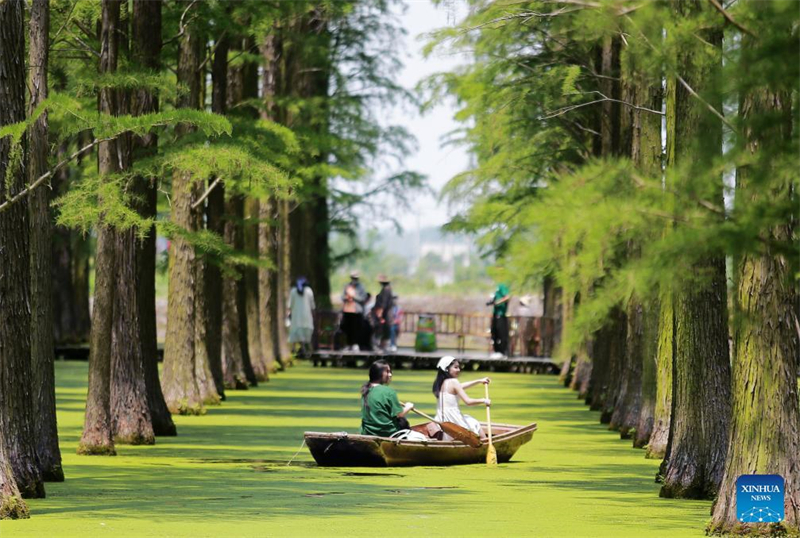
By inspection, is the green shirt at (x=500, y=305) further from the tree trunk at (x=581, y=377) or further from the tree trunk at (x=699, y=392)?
the tree trunk at (x=699, y=392)

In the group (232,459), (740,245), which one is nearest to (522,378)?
(232,459)

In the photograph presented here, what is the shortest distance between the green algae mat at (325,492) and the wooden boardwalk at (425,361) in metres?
19.7

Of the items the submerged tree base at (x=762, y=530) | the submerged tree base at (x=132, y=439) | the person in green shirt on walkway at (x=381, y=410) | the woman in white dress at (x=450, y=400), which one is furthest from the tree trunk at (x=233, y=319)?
the submerged tree base at (x=762, y=530)

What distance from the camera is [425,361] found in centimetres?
4725

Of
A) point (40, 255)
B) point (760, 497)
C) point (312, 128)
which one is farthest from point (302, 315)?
point (760, 497)

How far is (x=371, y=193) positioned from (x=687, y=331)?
4324cm

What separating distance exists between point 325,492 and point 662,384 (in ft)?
18.5

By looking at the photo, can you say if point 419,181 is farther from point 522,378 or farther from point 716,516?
point 716,516

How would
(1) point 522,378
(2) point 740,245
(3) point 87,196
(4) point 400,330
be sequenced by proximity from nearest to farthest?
(2) point 740,245
(3) point 87,196
(1) point 522,378
(4) point 400,330

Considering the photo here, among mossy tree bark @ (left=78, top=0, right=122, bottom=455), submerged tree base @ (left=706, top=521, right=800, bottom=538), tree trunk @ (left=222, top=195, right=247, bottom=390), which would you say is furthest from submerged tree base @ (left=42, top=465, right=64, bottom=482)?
tree trunk @ (left=222, top=195, right=247, bottom=390)

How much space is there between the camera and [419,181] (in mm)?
59531

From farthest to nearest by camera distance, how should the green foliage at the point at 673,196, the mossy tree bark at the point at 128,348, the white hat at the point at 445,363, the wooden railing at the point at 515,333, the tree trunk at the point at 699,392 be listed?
the wooden railing at the point at 515,333
the mossy tree bark at the point at 128,348
the white hat at the point at 445,363
the tree trunk at the point at 699,392
the green foliage at the point at 673,196

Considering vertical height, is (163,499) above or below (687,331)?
below

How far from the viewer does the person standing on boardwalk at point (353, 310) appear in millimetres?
46344
